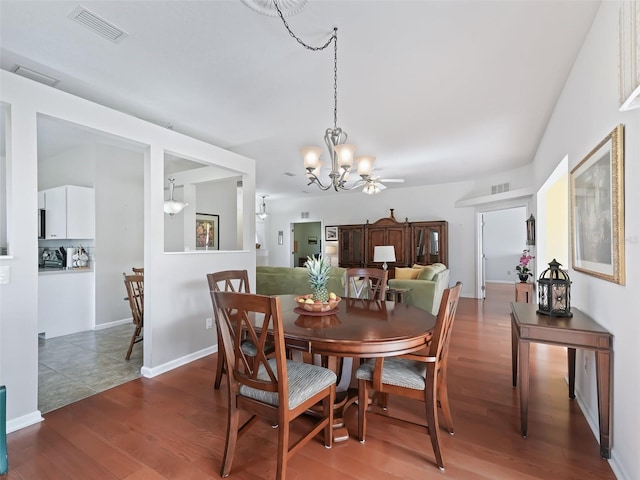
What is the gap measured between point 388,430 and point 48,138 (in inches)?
215

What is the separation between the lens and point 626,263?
160 cm

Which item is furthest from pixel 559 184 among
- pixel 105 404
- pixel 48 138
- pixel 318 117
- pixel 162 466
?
pixel 48 138

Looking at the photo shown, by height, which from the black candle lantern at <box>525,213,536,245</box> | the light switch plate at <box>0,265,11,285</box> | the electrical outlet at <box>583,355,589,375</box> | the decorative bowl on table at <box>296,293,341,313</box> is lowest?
the electrical outlet at <box>583,355,589,375</box>

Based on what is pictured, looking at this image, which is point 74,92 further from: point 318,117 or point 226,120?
point 318,117

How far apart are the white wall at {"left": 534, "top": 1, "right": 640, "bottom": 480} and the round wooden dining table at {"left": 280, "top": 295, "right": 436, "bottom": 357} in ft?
3.14

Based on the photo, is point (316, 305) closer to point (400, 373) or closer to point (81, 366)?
point (400, 373)

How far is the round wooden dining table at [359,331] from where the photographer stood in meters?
1.63

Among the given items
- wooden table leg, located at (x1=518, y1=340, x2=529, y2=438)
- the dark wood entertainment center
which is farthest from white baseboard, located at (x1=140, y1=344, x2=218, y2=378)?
the dark wood entertainment center

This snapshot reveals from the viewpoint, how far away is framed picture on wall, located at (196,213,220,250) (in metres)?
6.12

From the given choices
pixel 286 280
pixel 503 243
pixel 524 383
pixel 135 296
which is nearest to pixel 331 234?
pixel 286 280

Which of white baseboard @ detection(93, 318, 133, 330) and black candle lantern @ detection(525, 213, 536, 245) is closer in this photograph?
white baseboard @ detection(93, 318, 133, 330)

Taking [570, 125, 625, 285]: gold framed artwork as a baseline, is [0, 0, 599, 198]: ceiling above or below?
above

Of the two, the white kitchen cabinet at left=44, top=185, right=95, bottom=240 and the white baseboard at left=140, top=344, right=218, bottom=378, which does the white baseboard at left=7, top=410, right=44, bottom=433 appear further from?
the white kitchen cabinet at left=44, top=185, right=95, bottom=240

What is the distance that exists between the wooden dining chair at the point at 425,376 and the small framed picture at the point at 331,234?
22.6 feet
